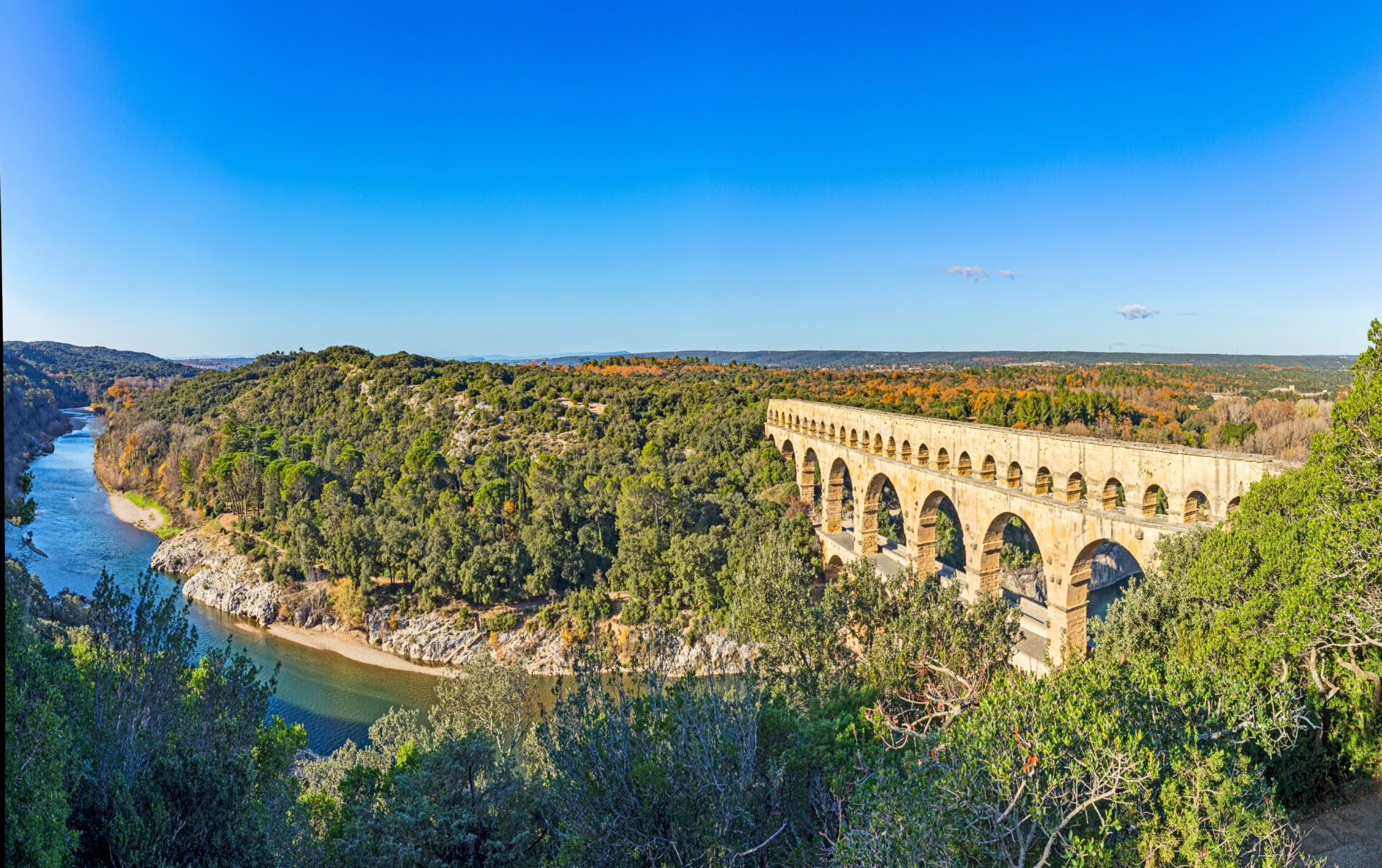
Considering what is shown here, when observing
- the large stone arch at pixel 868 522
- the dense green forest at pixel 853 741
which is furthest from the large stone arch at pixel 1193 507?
the large stone arch at pixel 868 522

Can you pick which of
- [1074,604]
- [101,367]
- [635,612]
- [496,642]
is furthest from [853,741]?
[101,367]

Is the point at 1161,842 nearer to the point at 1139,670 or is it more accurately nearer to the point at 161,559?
the point at 1139,670

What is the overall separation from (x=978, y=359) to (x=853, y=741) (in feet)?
375

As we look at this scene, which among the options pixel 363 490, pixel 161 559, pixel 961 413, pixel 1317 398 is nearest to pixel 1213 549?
pixel 961 413

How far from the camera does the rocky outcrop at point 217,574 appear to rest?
90.3ft

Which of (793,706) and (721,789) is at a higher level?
(721,789)

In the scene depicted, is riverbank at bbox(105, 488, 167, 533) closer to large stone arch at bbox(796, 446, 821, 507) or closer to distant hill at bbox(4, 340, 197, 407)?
distant hill at bbox(4, 340, 197, 407)

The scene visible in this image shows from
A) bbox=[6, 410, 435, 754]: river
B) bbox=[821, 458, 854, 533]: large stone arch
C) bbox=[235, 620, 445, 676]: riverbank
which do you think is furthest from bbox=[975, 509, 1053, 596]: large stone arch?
bbox=[235, 620, 445, 676]: riverbank

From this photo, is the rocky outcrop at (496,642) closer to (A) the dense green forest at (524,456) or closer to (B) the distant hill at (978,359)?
(A) the dense green forest at (524,456)

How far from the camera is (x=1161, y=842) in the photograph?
5.84m

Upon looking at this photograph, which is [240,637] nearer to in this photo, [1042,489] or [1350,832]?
[1042,489]

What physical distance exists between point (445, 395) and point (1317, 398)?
55.3 meters

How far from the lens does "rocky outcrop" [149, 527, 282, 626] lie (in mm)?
27516

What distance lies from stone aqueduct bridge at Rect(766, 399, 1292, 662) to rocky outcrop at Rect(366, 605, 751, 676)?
7.26 meters
